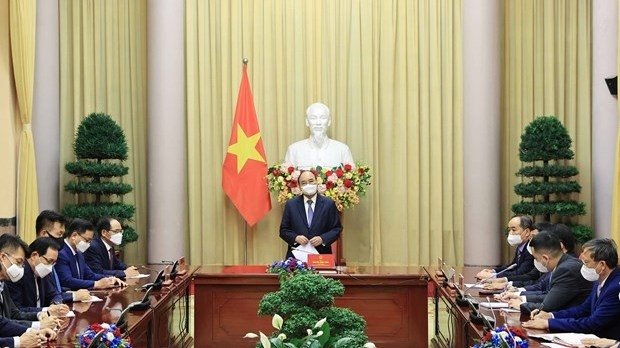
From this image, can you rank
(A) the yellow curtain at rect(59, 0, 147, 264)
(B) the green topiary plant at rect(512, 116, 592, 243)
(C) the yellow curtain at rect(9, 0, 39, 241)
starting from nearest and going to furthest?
(C) the yellow curtain at rect(9, 0, 39, 241) → (B) the green topiary plant at rect(512, 116, 592, 243) → (A) the yellow curtain at rect(59, 0, 147, 264)

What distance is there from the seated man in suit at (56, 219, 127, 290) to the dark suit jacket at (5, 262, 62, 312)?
686 millimetres

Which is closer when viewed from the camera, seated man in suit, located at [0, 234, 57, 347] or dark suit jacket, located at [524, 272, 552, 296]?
seated man in suit, located at [0, 234, 57, 347]

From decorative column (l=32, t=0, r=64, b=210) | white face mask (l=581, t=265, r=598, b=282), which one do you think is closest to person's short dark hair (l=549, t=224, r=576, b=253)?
white face mask (l=581, t=265, r=598, b=282)

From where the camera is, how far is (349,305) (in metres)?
7.52

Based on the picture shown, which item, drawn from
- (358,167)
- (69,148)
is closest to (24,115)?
(69,148)

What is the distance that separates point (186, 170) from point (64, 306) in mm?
5368

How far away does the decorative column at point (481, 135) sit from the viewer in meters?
10.3

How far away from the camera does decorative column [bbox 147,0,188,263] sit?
1038cm

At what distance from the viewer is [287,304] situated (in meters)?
5.29

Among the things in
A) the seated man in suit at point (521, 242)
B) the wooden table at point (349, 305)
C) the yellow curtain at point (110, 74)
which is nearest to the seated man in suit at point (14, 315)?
the wooden table at point (349, 305)

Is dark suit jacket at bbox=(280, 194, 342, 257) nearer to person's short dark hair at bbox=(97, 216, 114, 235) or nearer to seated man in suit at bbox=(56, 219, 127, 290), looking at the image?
person's short dark hair at bbox=(97, 216, 114, 235)

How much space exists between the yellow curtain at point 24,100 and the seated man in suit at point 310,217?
2.32 metres

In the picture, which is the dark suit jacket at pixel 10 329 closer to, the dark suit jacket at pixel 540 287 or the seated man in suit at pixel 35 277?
the seated man in suit at pixel 35 277

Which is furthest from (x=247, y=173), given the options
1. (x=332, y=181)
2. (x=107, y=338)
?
(x=107, y=338)
